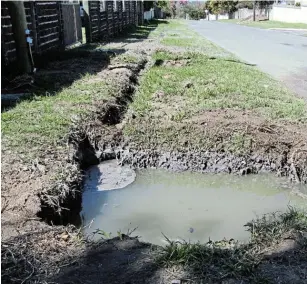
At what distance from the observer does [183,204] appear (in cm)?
447

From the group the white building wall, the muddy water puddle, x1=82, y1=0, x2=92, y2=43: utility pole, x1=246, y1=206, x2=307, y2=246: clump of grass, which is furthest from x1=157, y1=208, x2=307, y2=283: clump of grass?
the white building wall

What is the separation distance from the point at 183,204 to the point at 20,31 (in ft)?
16.1

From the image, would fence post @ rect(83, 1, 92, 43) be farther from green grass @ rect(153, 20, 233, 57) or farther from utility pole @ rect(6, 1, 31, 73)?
utility pole @ rect(6, 1, 31, 73)

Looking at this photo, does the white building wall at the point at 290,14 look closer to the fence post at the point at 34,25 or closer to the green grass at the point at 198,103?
the green grass at the point at 198,103

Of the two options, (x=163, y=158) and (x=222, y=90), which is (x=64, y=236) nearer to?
(x=163, y=158)

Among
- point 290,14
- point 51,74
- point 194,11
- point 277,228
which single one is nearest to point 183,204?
point 277,228

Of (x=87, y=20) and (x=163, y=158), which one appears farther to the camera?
(x=87, y=20)

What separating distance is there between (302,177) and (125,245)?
2657 mm

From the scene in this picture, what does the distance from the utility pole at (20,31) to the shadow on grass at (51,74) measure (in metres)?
0.26

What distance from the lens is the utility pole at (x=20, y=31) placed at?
7434 mm

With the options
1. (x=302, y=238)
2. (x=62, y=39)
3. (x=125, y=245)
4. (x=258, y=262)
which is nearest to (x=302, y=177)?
(x=302, y=238)

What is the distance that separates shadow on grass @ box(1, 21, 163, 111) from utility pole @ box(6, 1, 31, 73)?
0.85 feet

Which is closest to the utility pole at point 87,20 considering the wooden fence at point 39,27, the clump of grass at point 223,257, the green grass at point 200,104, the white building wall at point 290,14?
the wooden fence at point 39,27

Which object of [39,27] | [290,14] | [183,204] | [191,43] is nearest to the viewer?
[183,204]
